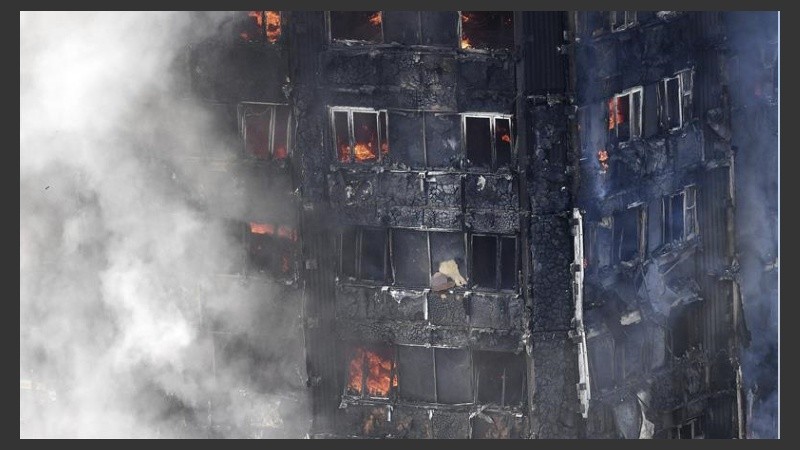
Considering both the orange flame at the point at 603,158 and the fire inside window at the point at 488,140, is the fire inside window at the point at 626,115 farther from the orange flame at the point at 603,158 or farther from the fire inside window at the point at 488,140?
the fire inside window at the point at 488,140

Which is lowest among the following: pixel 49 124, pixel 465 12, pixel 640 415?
pixel 640 415

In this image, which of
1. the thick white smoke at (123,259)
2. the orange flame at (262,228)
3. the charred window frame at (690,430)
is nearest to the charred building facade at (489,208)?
the orange flame at (262,228)

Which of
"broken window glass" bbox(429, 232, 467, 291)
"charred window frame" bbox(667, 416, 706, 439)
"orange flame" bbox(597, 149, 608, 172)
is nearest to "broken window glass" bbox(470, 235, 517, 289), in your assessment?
"broken window glass" bbox(429, 232, 467, 291)

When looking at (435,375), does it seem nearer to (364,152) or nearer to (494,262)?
(494,262)

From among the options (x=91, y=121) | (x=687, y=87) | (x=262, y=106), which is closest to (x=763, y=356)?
(x=687, y=87)

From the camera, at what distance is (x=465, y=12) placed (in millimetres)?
17891

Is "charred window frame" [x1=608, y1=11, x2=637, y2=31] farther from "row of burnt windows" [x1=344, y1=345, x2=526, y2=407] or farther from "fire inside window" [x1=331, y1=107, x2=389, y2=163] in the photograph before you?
"row of burnt windows" [x1=344, y1=345, x2=526, y2=407]

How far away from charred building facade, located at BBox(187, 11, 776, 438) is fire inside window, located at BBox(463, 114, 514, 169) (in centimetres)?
2

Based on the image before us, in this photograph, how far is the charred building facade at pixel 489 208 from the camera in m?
18.0

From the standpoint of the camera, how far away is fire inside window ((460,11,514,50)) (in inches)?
703

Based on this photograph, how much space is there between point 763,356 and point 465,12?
581cm

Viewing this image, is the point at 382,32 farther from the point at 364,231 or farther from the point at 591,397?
the point at 591,397

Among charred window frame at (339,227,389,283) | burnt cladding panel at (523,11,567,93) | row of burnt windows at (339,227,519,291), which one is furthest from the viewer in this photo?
charred window frame at (339,227,389,283)

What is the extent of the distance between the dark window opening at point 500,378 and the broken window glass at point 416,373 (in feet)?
1.91
